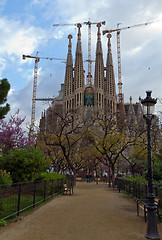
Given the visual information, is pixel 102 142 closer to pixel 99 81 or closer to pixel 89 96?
pixel 89 96

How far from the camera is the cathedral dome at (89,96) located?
10874 cm

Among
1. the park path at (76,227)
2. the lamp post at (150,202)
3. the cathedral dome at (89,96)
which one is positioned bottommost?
the park path at (76,227)

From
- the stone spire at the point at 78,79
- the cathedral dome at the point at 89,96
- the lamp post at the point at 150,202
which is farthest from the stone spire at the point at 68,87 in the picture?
the lamp post at the point at 150,202

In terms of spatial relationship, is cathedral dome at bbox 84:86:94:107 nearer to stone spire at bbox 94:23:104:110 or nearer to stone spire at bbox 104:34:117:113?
stone spire at bbox 94:23:104:110

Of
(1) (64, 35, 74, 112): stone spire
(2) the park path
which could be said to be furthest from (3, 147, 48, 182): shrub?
(1) (64, 35, 74, 112): stone spire

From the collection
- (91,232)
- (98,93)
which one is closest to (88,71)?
(98,93)

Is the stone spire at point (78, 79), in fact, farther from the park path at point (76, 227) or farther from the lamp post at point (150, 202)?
the lamp post at point (150, 202)

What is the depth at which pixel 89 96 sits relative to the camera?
109250mm

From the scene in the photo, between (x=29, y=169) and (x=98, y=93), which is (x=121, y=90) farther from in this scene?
(x=29, y=169)

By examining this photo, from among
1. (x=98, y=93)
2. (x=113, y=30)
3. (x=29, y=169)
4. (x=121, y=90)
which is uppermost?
(x=113, y=30)

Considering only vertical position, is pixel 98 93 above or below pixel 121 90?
below

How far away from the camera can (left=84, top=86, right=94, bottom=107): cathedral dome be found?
109 metres

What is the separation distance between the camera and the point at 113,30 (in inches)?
5463

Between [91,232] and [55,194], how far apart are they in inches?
409
